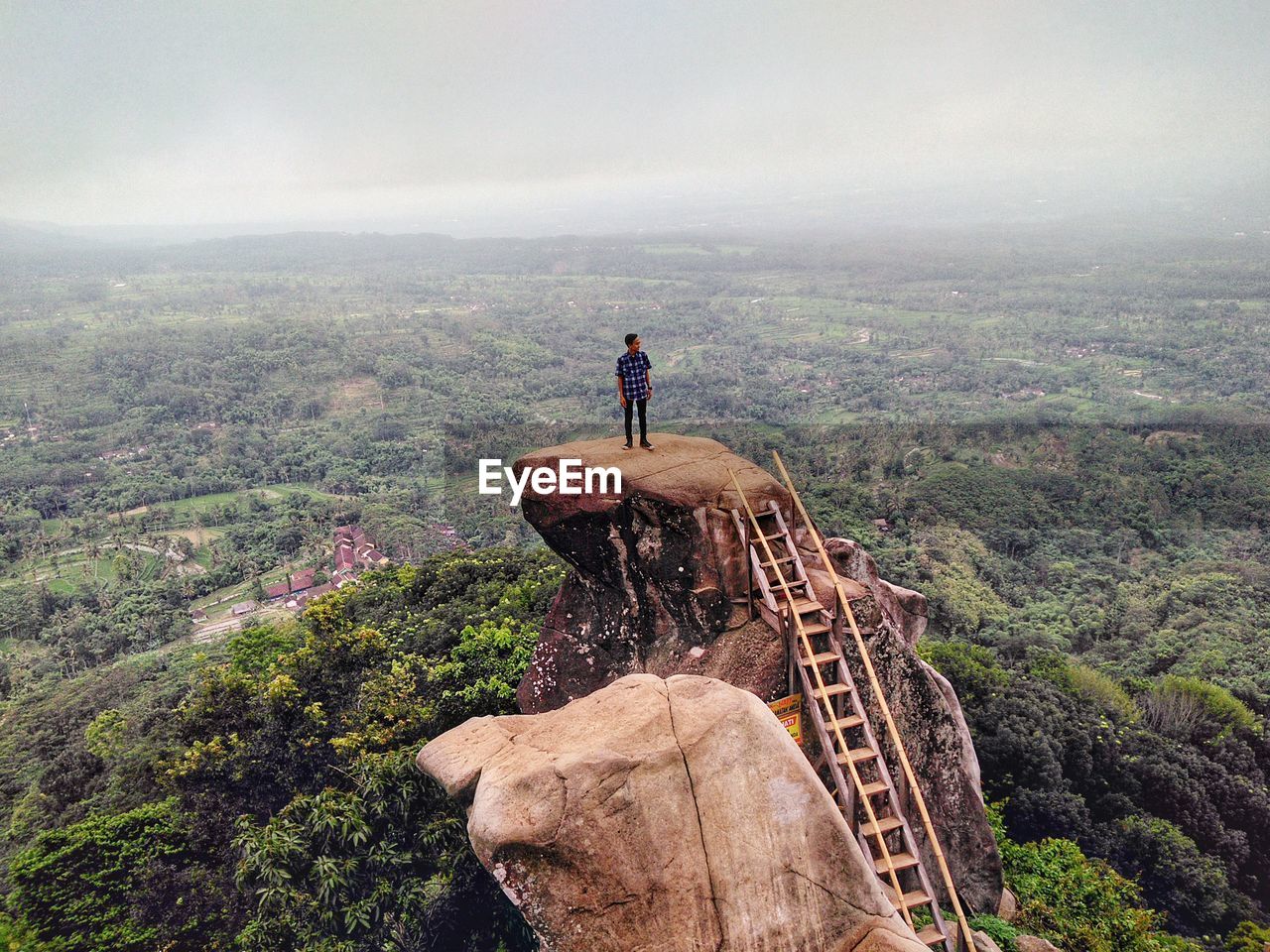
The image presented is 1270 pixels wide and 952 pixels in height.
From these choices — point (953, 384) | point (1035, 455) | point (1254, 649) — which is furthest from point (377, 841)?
point (953, 384)

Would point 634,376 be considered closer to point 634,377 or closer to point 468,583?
point 634,377

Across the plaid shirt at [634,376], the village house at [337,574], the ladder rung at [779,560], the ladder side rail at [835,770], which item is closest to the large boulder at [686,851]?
the ladder side rail at [835,770]

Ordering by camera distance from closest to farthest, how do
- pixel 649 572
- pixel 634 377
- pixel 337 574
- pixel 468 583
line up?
1. pixel 649 572
2. pixel 634 377
3. pixel 468 583
4. pixel 337 574

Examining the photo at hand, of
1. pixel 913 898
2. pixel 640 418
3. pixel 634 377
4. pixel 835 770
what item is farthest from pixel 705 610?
pixel 913 898

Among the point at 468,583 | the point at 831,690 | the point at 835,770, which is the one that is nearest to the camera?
the point at 835,770

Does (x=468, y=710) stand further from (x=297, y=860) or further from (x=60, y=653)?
(x=60, y=653)

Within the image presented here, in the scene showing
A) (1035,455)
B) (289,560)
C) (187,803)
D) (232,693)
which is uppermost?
(232,693)

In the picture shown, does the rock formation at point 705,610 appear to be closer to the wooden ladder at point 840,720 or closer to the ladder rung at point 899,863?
the wooden ladder at point 840,720
